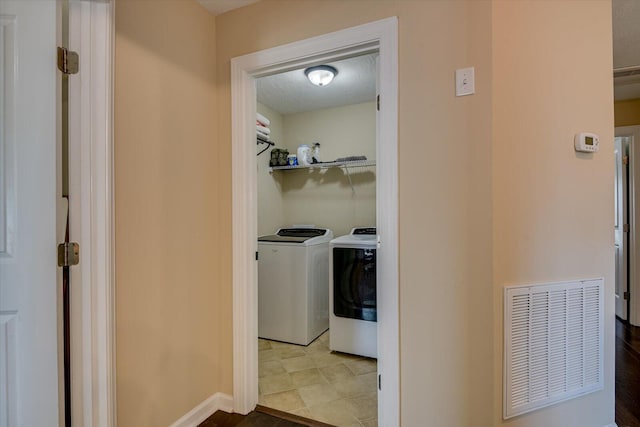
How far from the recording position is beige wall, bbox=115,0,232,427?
1.28 metres

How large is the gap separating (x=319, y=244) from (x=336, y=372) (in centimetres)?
108

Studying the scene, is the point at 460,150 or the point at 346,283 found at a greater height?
the point at 460,150

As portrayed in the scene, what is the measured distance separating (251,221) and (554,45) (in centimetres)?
178

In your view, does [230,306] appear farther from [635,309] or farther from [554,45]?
[635,309]

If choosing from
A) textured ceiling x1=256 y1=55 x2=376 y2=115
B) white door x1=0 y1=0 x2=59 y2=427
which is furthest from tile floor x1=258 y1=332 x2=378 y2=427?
textured ceiling x1=256 y1=55 x2=376 y2=115

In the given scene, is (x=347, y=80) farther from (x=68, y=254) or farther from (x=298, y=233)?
(x=68, y=254)

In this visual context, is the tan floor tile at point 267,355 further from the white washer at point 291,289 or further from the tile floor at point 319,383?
the white washer at point 291,289

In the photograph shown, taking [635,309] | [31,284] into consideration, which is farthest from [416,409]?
[635,309]

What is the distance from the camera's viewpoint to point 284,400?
182 cm

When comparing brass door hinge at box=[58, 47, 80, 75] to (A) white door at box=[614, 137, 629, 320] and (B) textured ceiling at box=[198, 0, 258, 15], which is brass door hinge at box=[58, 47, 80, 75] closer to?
(B) textured ceiling at box=[198, 0, 258, 15]

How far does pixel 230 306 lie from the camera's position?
1.74 m

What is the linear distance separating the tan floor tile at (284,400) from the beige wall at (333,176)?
5.56 feet

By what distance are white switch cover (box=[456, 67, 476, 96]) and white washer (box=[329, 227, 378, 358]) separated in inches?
51.9

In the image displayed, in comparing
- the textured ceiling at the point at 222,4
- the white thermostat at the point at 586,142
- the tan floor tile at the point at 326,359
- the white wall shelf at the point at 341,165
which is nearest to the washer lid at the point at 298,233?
the white wall shelf at the point at 341,165
